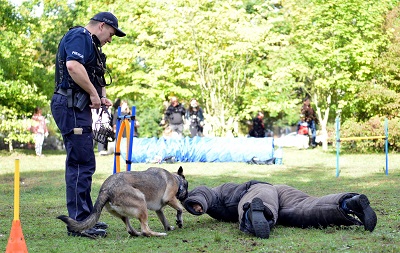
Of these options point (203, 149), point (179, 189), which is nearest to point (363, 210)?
point (179, 189)

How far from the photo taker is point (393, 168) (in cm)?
1598

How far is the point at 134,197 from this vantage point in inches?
242

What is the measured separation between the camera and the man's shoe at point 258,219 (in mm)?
5918

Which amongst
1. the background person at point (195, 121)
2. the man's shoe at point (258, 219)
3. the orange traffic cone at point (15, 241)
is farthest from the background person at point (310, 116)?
the orange traffic cone at point (15, 241)

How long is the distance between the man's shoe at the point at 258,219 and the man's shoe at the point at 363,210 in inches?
31.7

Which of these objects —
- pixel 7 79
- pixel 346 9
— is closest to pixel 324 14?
pixel 346 9

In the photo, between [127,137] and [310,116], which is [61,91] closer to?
[127,137]

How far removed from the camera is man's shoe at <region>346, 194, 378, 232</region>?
5.90m

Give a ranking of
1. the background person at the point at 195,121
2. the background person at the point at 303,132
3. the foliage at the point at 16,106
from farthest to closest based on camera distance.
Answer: the background person at the point at 303,132 → the background person at the point at 195,121 → the foliage at the point at 16,106

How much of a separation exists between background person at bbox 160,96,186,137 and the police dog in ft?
51.4

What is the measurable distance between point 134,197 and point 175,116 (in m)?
16.6

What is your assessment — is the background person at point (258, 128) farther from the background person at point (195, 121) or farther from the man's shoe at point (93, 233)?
the man's shoe at point (93, 233)

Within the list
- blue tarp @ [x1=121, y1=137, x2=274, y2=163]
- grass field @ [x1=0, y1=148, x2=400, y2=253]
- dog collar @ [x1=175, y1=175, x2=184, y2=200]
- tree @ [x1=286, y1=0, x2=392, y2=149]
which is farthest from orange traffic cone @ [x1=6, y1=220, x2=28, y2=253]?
tree @ [x1=286, y1=0, x2=392, y2=149]

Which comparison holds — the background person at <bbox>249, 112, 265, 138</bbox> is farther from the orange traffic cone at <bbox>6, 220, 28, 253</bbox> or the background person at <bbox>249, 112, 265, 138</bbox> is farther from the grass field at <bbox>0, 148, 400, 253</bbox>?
the orange traffic cone at <bbox>6, 220, 28, 253</bbox>
